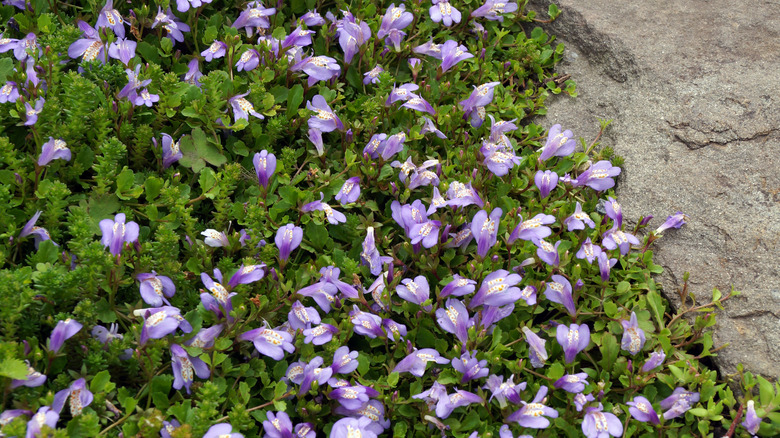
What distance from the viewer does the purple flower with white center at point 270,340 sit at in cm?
252

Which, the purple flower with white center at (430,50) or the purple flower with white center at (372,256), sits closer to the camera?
the purple flower with white center at (372,256)

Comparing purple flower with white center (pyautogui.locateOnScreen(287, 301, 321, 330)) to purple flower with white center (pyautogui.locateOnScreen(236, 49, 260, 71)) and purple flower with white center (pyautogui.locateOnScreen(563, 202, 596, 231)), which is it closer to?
purple flower with white center (pyautogui.locateOnScreen(563, 202, 596, 231))

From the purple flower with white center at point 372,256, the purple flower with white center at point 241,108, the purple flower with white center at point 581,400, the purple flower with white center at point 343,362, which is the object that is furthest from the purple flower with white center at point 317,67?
the purple flower with white center at point 581,400

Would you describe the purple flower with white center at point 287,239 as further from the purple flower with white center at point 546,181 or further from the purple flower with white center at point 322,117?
the purple flower with white center at point 546,181

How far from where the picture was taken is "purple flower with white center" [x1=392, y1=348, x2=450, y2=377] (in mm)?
2631

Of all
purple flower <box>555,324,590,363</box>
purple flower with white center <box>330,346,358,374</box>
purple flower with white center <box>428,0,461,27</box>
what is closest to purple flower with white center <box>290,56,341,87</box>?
purple flower with white center <box>428,0,461,27</box>

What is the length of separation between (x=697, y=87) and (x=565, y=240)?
1416 mm

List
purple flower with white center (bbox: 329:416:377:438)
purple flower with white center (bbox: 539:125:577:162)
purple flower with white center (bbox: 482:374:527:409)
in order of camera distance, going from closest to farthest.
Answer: purple flower with white center (bbox: 329:416:377:438), purple flower with white center (bbox: 482:374:527:409), purple flower with white center (bbox: 539:125:577:162)

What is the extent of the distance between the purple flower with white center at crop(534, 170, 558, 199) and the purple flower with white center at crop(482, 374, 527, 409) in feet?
3.35

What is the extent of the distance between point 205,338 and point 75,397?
486 millimetres

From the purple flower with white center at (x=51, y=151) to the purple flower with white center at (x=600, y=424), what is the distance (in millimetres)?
2408

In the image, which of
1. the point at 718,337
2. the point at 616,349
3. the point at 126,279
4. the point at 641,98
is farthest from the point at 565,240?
the point at 126,279

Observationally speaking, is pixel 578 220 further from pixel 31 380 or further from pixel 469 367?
pixel 31 380

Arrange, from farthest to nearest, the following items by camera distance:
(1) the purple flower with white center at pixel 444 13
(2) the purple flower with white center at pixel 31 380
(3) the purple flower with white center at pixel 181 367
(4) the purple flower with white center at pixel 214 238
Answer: (1) the purple flower with white center at pixel 444 13, (4) the purple flower with white center at pixel 214 238, (3) the purple flower with white center at pixel 181 367, (2) the purple flower with white center at pixel 31 380
